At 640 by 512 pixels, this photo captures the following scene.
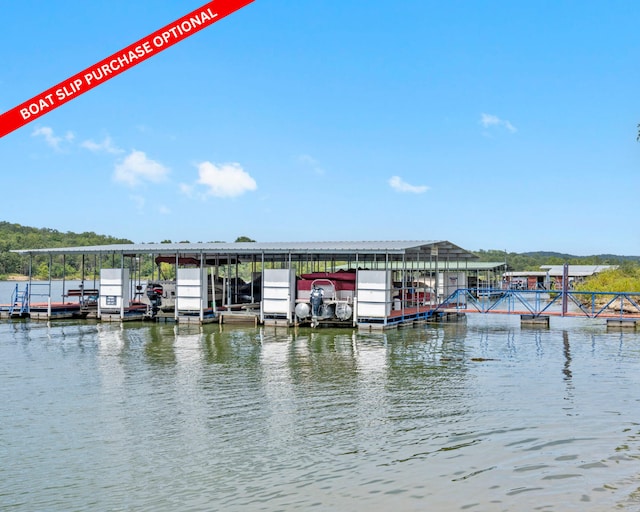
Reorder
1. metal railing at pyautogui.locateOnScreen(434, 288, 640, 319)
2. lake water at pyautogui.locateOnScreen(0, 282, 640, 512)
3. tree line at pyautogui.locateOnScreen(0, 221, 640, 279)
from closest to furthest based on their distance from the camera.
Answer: lake water at pyautogui.locateOnScreen(0, 282, 640, 512)
metal railing at pyautogui.locateOnScreen(434, 288, 640, 319)
tree line at pyautogui.locateOnScreen(0, 221, 640, 279)

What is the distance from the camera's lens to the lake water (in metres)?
7.23

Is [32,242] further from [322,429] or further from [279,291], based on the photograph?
[322,429]

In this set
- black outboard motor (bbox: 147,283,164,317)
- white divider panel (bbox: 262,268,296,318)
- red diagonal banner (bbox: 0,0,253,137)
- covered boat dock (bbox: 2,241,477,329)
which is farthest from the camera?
black outboard motor (bbox: 147,283,164,317)

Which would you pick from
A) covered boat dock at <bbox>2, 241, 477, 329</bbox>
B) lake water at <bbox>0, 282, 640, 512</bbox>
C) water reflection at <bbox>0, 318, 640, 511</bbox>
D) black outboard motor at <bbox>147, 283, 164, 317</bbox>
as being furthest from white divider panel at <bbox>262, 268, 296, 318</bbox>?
water reflection at <bbox>0, 318, 640, 511</bbox>

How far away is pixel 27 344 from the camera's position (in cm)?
2061

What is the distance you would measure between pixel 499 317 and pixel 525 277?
1703 inches

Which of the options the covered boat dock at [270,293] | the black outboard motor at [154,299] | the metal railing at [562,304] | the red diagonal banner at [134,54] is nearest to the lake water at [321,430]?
the red diagonal banner at [134,54]

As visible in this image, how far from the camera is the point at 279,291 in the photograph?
A: 25469 millimetres

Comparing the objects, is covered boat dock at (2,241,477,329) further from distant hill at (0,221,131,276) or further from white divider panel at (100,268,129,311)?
distant hill at (0,221,131,276)

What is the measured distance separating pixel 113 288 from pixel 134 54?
2419cm

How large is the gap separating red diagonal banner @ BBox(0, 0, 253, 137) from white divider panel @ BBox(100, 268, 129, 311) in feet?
77.6

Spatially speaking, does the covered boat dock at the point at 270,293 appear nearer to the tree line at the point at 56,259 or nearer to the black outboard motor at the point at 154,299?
the black outboard motor at the point at 154,299

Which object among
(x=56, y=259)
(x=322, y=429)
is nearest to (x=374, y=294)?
(x=322, y=429)

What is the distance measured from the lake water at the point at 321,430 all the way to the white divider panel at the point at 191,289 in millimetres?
8311
